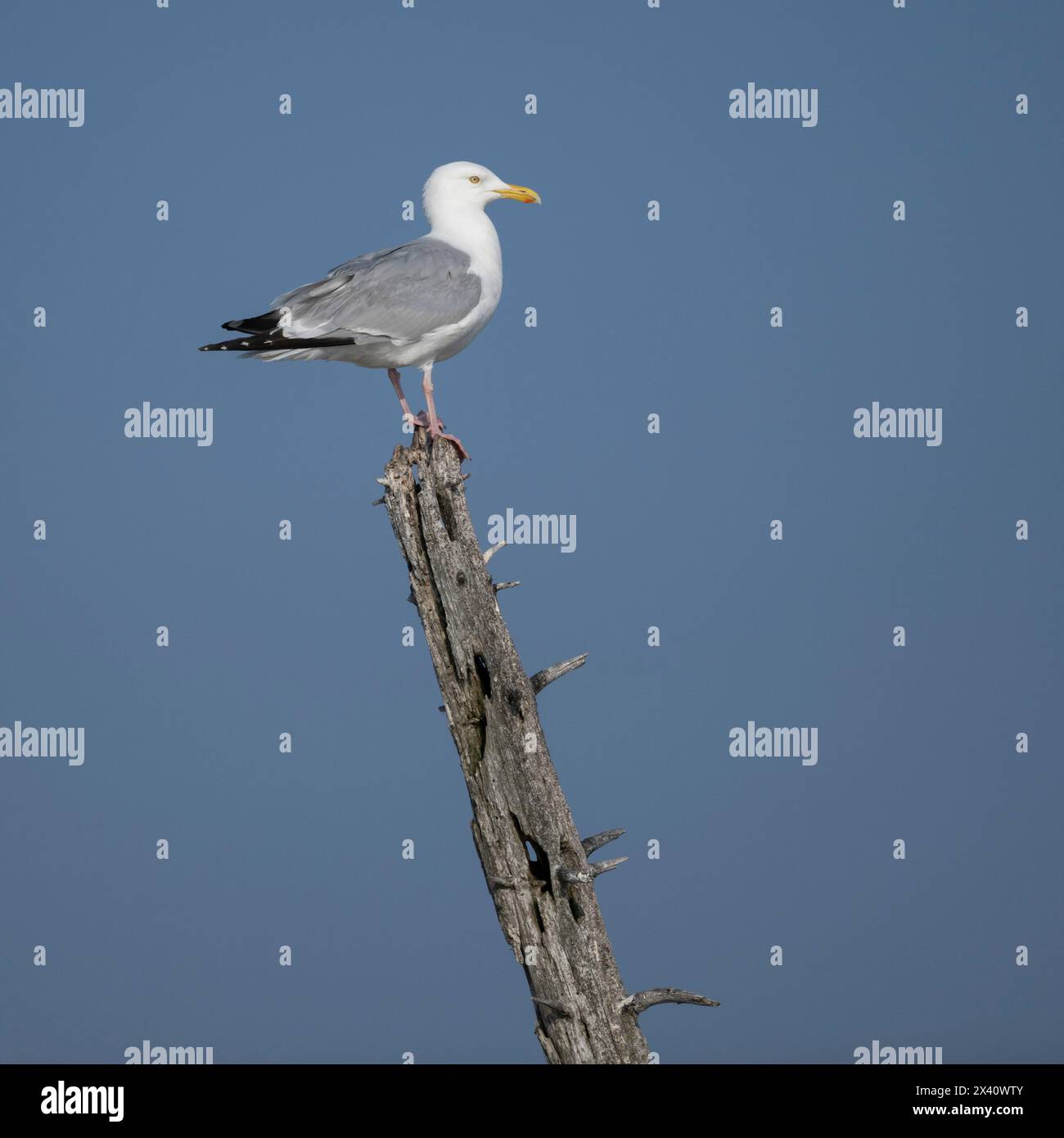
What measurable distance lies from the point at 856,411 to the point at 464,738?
16.3 ft

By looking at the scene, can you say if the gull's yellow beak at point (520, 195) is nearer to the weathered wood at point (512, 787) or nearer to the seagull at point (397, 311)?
the seagull at point (397, 311)

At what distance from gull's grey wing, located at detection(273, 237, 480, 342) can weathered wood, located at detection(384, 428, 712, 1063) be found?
0.72 metres

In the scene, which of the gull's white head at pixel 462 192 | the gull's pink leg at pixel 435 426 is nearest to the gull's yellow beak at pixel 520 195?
the gull's white head at pixel 462 192

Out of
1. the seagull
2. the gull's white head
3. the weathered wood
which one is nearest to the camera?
the weathered wood

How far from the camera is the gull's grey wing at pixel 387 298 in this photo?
7.06m

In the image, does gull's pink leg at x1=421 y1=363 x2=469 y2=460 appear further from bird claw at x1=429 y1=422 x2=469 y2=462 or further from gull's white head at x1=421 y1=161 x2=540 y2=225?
gull's white head at x1=421 y1=161 x2=540 y2=225

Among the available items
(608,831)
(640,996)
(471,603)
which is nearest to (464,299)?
(471,603)

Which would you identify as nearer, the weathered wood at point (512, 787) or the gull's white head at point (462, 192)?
the weathered wood at point (512, 787)

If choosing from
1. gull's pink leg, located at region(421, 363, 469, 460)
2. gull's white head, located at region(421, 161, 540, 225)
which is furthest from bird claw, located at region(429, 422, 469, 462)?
gull's white head, located at region(421, 161, 540, 225)

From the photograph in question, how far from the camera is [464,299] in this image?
734 cm

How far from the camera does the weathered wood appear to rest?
6.64 meters

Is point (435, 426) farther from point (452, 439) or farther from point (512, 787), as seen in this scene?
point (512, 787)

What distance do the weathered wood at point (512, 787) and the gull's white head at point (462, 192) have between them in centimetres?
179

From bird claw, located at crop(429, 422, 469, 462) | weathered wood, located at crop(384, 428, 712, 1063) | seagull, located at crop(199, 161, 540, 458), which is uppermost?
seagull, located at crop(199, 161, 540, 458)
